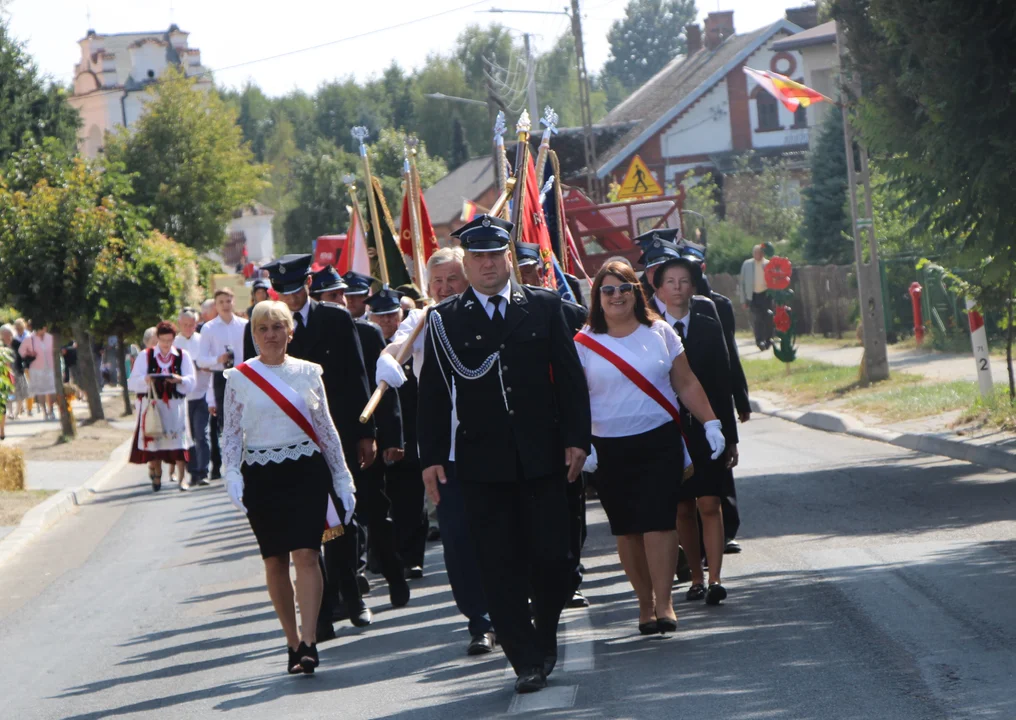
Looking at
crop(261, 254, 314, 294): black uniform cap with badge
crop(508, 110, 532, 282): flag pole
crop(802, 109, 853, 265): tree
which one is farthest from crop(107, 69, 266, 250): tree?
crop(261, 254, 314, 294): black uniform cap with badge

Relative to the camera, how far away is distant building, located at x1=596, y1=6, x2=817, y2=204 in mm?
59906

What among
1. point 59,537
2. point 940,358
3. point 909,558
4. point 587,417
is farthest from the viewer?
point 940,358

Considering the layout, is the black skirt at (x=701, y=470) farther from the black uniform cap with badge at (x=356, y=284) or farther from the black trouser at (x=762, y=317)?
the black trouser at (x=762, y=317)

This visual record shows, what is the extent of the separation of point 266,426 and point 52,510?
9.51 m

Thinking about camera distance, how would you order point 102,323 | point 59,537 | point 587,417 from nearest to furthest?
point 587,417
point 59,537
point 102,323

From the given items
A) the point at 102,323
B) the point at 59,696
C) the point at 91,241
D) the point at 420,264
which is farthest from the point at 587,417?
the point at 102,323

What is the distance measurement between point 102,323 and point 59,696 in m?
20.3

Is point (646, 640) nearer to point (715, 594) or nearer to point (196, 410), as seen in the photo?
point (715, 594)

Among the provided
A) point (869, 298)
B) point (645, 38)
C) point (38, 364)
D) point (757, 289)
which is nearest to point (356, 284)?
point (869, 298)

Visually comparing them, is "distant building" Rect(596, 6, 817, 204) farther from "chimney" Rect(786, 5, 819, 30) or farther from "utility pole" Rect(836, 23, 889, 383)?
"utility pole" Rect(836, 23, 889, 383)

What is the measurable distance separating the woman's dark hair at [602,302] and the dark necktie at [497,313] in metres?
0.91

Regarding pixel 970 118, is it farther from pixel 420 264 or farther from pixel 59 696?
pixel 59 696

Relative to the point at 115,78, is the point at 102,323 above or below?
below

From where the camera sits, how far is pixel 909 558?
367 inches
